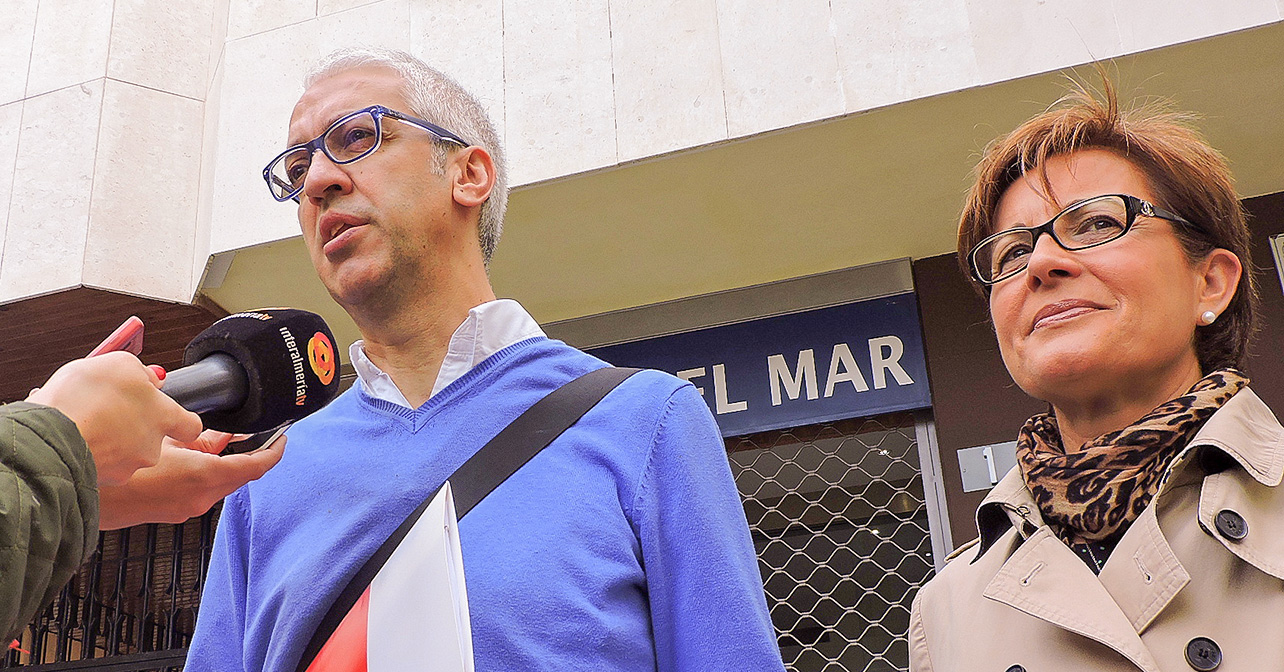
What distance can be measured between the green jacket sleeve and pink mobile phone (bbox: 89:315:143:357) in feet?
0.60

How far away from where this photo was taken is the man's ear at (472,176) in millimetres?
1838

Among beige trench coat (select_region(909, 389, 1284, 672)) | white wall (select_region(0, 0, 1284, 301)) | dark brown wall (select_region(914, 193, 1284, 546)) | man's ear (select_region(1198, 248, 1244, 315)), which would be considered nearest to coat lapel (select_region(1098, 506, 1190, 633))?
beige trench coat (select_region(909, 389, 1284, 672))

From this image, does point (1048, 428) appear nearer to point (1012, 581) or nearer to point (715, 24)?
point (1012, 581)

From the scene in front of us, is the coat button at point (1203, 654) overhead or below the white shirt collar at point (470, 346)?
below

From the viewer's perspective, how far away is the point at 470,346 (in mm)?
1690

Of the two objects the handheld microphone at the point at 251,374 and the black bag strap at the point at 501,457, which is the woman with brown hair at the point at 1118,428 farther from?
the handheld microphone at the point at 251,374

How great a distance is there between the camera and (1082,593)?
1555mm

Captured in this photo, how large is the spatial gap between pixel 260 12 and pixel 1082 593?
13.5 feet

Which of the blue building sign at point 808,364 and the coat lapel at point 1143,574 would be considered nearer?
the coat lapel at point 1143,574

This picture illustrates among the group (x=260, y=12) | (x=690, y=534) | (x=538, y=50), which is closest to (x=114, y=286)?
(x=260, y=12)

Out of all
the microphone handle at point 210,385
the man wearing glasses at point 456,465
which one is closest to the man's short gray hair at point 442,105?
the man wearing glasses at point 456,465

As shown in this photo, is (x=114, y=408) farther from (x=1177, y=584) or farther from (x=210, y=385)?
(x=1177, y=584)

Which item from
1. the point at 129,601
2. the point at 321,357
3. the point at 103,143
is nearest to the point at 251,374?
the point at 321,357

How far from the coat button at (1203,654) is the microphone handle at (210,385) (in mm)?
1178
